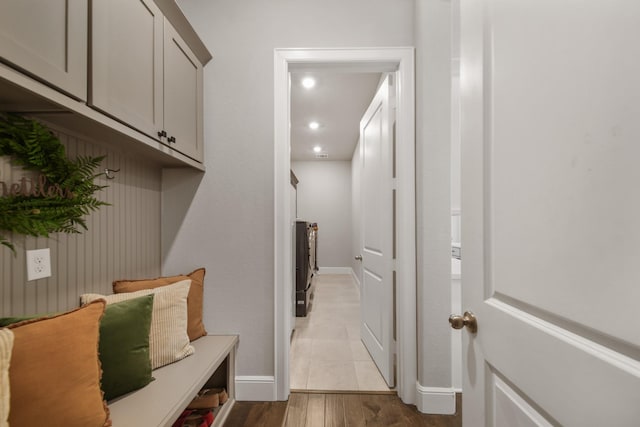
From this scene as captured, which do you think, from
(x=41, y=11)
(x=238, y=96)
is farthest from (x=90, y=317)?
(x=238, y=96)

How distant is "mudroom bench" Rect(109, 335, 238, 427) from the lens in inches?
42.7

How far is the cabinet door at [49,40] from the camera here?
75cm

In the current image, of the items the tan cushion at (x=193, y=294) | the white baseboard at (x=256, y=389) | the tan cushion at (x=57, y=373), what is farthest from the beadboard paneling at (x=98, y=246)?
the white baseboard at (x=256, y=389)

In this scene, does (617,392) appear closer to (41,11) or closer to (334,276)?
(41,11)

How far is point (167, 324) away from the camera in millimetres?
1473

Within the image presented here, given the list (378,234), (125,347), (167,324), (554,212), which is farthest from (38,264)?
(378,234)

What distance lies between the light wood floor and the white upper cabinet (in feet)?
Result: 5.24

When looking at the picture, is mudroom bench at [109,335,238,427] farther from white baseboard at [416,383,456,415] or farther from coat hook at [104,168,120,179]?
white baseboard at [416,383,456,415]

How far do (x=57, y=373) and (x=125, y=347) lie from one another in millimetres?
320

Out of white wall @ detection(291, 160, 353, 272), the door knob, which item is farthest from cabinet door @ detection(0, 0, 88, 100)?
white wall @ detection(291, 160, 353, 272)

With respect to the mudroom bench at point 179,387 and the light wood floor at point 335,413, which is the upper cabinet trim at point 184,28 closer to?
the mudroom bench at point 179,387

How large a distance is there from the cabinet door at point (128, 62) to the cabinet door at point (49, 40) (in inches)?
1.9

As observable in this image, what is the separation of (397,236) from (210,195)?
4.18 feet

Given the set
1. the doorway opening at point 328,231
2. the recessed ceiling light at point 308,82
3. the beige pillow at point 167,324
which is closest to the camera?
the beige pillow at point 167,324
